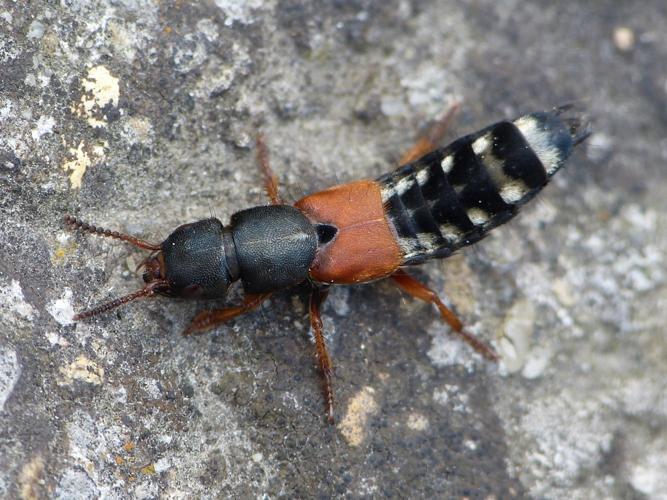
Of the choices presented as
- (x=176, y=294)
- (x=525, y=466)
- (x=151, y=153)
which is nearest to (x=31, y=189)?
(x=151, y=153)

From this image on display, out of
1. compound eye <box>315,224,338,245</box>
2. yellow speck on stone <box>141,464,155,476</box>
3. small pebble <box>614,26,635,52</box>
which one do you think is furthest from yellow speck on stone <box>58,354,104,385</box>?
small pebble <box>614,26,635,52</box>

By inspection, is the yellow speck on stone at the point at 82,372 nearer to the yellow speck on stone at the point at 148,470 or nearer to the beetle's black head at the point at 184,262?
the beetle's black head at the point at 184,262

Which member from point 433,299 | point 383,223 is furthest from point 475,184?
point 433,299

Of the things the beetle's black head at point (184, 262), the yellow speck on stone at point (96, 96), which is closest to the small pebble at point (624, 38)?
the beetle's black head at point (184, 262)

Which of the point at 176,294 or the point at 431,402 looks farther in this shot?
the point at 431,402

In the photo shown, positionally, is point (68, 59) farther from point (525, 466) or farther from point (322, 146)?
point (525, 466)

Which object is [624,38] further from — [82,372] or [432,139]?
[82,372]
